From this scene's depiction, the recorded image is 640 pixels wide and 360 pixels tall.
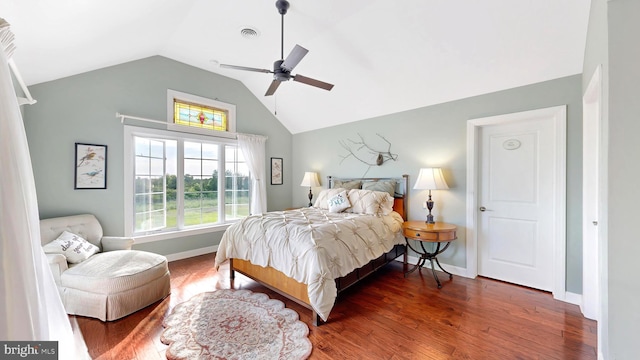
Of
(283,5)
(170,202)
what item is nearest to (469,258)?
(283,5)

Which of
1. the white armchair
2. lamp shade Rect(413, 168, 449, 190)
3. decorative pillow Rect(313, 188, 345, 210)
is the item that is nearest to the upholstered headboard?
decorative pillow Rect(313, 188, 345, 210)

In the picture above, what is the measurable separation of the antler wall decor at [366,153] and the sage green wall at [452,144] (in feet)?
0.23

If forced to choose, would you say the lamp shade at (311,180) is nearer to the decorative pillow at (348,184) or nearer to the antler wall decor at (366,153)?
the decorative pillow at (348,184)

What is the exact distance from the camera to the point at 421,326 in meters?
2.13

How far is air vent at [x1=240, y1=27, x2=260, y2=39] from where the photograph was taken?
9.75 ft

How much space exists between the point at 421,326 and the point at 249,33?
147 inches

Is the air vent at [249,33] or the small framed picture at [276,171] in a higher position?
the air vent at [249,33]

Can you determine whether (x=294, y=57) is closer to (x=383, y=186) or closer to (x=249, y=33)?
(x=249, y=33)

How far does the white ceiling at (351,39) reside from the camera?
2.03 m

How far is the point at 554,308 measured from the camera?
7.97 feet

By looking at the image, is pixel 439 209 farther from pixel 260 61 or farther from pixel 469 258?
pixel 260 61

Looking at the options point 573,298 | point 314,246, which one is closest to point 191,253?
point 314,246

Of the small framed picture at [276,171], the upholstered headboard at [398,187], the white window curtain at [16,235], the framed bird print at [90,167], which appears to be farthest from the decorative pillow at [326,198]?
the white window curtain at [16,235]

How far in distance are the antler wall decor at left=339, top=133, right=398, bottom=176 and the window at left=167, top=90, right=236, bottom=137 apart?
216 centimetres
